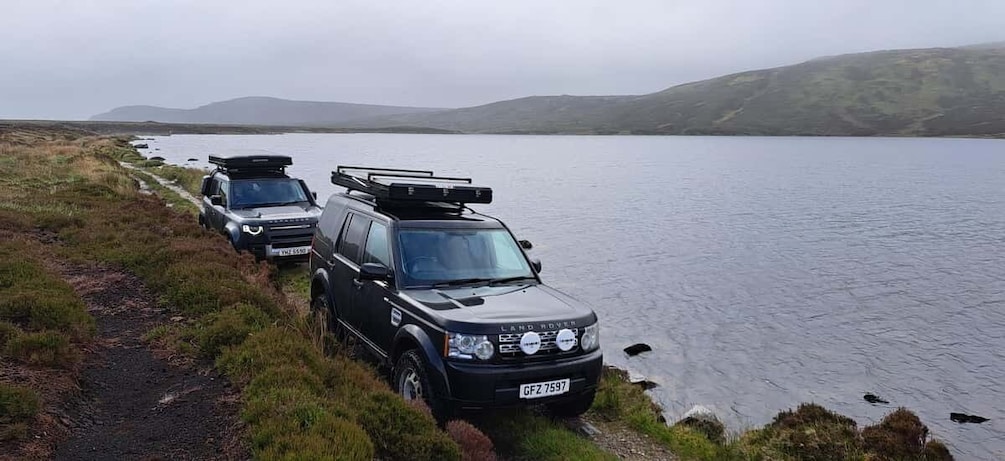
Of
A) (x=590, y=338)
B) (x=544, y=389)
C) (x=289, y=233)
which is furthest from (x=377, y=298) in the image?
(x=289, y=233)

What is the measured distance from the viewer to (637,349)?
14.8 m

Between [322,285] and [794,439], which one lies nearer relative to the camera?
[794,439]

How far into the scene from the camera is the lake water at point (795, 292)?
13148 millimetres

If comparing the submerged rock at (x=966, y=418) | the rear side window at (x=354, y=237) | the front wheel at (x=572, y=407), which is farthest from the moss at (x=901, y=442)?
the rear side window at (x=354, y=237)

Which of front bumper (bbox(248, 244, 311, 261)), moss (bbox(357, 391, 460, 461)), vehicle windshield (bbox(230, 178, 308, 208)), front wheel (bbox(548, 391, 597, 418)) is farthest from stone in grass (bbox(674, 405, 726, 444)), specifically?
vehicle windshield (bbox(230, 178, 308, 208))

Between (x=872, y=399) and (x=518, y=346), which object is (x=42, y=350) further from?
(x=872, y=399)

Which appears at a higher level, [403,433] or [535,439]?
[403,433]

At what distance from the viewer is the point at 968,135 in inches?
6590

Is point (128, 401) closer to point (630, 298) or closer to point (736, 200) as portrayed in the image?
point (630, 298)

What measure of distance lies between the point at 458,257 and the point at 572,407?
2.21 metres

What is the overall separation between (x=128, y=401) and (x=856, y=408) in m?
11.8

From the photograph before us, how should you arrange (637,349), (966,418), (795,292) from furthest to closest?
(795,292) → (637,349) → (966,418)

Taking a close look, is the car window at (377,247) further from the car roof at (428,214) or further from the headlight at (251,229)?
the headlight at (251,229)

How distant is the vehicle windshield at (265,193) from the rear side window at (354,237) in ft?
26.9
